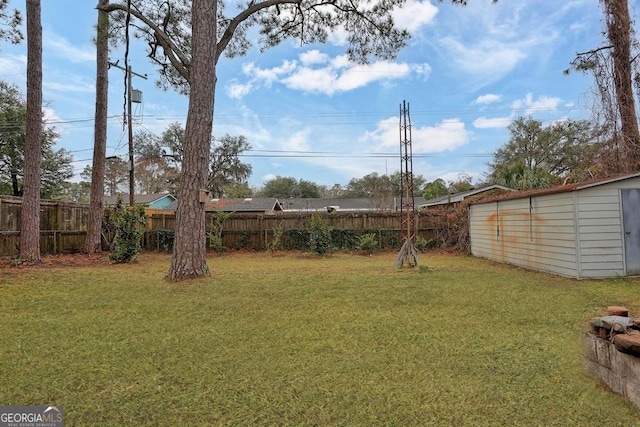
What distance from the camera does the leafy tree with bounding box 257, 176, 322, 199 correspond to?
40.5 metres

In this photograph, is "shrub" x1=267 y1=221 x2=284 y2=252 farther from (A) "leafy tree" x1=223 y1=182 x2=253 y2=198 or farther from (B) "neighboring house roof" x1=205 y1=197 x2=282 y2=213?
(A) "leafy tree" x1=223 y1=182 x2=253 y2=198

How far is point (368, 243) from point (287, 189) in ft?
98.6

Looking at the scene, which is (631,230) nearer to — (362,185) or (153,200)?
(153,200)

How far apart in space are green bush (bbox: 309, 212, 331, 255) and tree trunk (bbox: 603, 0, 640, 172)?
7.99 meters

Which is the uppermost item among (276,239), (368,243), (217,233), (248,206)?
(248,206)

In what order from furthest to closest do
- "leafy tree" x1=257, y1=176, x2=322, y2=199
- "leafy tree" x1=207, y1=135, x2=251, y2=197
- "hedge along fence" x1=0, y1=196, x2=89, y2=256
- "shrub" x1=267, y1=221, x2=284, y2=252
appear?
"leafy tree" x1=257, y1=176, x2=322, y2=199
"leafy tree" x1=207, y1=135, x2=251, y2=197
"shrub" x1=267, y1=221, x2=284, y2=252
"hedge along fence" x1=0, y1=196, x2=89, y2=256

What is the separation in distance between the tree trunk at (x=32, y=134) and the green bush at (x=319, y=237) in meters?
7.00

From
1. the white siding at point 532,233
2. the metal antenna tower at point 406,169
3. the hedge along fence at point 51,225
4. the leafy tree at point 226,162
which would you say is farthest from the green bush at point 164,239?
the leafy tree at point 226,162

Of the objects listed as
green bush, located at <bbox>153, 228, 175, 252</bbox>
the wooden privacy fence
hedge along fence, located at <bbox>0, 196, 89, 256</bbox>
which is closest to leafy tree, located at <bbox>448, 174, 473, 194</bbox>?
the wooden privacy fence

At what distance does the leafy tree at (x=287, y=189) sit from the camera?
40500 millimetres

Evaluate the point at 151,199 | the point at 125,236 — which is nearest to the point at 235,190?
the point at 151,199

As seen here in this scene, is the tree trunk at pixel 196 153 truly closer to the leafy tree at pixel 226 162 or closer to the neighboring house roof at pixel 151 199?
the neighboring house roof at pixel 151 199

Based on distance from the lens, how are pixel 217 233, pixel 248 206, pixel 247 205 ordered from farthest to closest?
pixel 247 205, pixel 248 206, pixel 217 233

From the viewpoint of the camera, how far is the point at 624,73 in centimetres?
870
